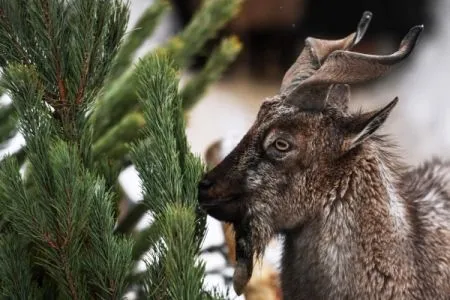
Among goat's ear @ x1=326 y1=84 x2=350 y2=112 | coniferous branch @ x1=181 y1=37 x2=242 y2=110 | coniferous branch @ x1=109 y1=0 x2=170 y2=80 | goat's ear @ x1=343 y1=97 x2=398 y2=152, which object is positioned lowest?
goat's ear @ x1=343 y1=97 x2=398 y2=152

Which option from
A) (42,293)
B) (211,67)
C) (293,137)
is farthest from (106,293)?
(211,67)

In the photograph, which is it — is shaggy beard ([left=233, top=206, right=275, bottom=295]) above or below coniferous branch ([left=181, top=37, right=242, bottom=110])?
below

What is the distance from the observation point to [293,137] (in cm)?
226

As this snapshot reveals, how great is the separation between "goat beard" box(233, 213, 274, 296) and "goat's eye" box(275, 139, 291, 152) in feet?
0.61

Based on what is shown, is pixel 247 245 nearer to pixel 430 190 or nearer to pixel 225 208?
pixel 225 208

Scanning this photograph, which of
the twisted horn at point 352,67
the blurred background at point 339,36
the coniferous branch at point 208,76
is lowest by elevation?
the twisted horn at point 352,67

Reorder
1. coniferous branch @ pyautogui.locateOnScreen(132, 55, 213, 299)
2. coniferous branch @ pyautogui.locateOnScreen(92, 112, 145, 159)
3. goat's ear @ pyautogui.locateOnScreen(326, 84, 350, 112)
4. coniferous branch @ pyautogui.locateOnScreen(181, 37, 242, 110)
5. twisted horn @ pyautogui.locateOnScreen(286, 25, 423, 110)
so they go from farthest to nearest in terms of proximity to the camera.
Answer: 1. coniferous branch @ pyautogui.locateOnScreen(181, 37, 242, 110)
2. coniferous branch @ pyautogui.locateOnScreen(92, 112, 145, 159)
3. goat's ear @ pyautogui.locateOnScreen(326, 84, 350, 112)
4. twisted horn @ pyautogui.locateOnScreen(286, 25, 423, 110)
5. coniferous branch @ pyautogui.locateOnScreen(132, 55, 213, 299)

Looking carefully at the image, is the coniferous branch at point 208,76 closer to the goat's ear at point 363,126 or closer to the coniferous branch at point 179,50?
the coniferous branch at point 179,50

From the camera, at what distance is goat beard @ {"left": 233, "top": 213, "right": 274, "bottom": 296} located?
2238 mm

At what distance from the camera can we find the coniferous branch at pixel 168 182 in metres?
1.80

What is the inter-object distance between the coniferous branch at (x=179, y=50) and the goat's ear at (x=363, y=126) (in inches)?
31.9

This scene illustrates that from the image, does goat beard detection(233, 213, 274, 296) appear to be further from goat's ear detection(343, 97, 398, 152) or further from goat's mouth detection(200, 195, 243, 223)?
goat's ear detection(343, 97, 398, 152)

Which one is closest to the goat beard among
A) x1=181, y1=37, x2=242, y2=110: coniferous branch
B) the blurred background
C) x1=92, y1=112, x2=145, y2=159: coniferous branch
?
x1=92, y1=112, x2=145, y2=159: coniferous branch

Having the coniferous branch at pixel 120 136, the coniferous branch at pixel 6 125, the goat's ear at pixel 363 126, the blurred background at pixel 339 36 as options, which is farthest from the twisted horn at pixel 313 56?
the blurred background at pixel 339 36
